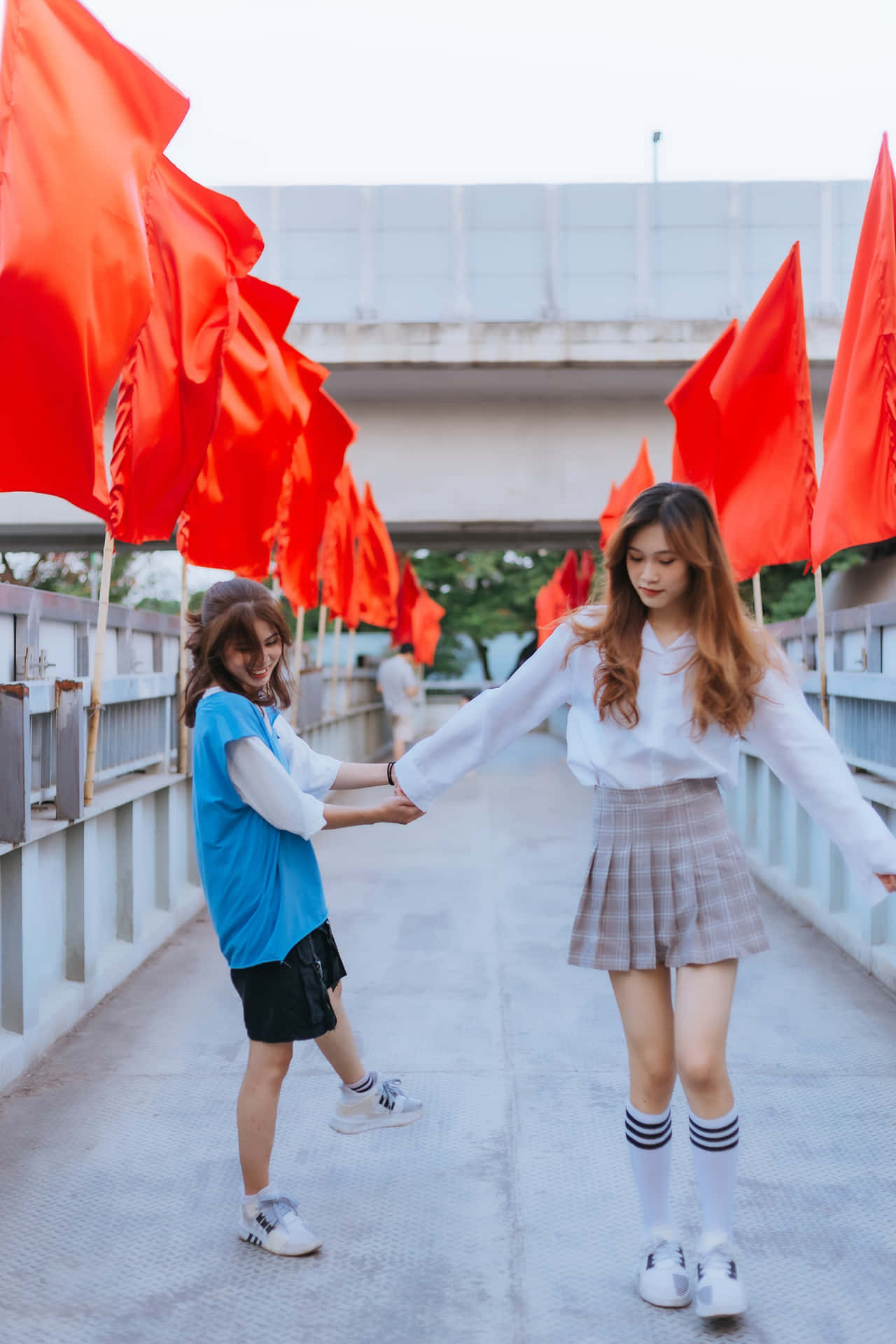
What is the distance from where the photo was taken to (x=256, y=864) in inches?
126

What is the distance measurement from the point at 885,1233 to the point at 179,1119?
222cm

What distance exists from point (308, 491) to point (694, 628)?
24.4 feet

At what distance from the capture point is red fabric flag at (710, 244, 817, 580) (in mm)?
7148

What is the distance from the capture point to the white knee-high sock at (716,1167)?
288 cm

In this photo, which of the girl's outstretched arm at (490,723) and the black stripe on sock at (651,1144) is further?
the girl's outstretched arm at (490,723)

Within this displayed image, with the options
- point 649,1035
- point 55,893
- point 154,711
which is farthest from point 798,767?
point 154,711

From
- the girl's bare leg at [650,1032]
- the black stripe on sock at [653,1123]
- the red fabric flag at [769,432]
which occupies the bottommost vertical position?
the black stripe on sock at [653,1123]

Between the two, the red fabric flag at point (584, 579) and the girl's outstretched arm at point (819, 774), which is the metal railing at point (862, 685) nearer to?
the girl's outstretched arm at point (819, 774)

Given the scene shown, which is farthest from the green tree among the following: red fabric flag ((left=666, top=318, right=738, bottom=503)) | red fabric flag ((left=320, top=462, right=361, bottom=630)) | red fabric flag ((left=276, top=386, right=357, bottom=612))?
red fabric flag ((left=666, top=318, right=738, bottom=503))

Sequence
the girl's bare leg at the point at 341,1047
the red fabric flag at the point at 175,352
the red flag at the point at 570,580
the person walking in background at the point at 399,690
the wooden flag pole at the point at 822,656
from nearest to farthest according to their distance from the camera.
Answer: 1. the girl's bare leg at the point at 341,1047
2. the red fabric flag at the point at 175,352
3. the wooden flag pole at the point at 822,656
4. the person walking in background at the point at 399,690
5. the red flag at the point at 570,580

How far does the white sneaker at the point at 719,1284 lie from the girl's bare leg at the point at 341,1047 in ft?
3.79

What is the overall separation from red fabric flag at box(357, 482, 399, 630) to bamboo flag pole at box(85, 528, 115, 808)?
379 inches

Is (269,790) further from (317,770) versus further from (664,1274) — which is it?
(664,1274)

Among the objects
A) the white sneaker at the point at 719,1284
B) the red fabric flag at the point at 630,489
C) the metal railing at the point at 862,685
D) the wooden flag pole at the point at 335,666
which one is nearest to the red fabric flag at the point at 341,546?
the wooden flag pole at the point at 335,666
